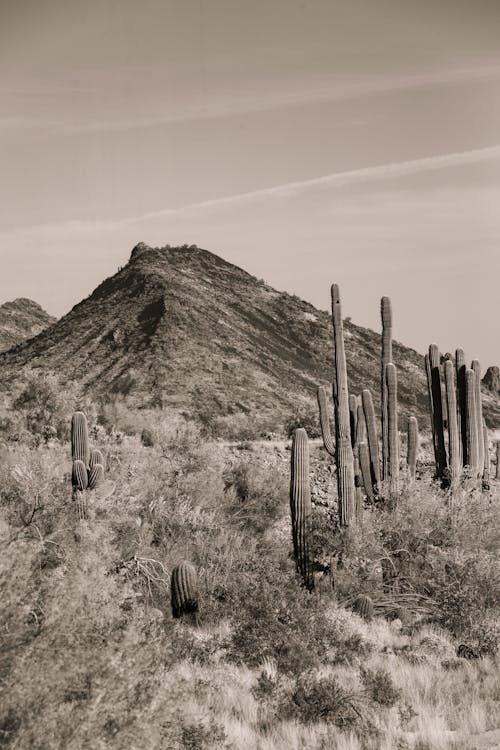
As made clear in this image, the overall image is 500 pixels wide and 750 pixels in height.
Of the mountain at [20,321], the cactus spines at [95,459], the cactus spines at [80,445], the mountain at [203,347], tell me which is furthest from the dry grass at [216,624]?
the mountain at [20,321]

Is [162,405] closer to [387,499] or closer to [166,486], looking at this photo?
[166,486]

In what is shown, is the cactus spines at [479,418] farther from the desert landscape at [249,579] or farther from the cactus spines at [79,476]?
the cactus spines at [79,476]

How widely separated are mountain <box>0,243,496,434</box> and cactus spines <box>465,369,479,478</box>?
16.6 metres

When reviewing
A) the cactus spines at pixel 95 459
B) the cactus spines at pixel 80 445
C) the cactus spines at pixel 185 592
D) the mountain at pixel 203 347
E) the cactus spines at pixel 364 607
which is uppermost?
the mountain at pixel 203 347

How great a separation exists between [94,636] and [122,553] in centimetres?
821

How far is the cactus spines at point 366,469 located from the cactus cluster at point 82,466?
5960mm

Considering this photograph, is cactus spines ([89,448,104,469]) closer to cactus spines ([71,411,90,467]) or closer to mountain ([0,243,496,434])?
cactus spines ([71,411,90,467])

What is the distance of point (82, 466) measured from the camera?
1540 centimetres

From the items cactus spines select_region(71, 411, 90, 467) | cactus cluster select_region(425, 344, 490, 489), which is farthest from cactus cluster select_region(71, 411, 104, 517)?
cactus cluster select_region(425, 344, 490, 489)

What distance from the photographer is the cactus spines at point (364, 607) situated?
1329cm

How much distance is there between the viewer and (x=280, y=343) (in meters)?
47.5

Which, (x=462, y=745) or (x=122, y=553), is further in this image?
(x=122, y=553)

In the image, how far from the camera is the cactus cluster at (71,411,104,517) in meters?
14.8

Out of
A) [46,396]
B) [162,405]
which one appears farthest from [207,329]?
[46,396]
